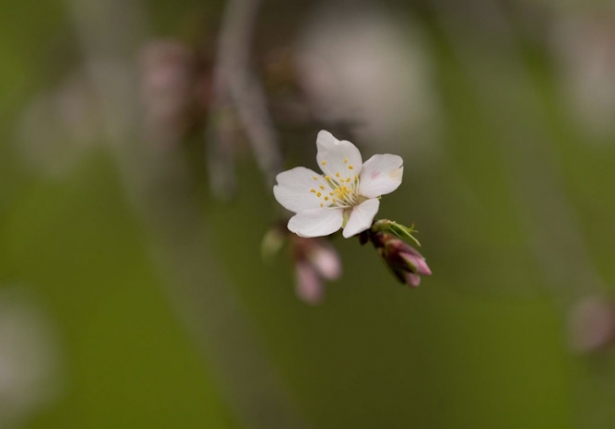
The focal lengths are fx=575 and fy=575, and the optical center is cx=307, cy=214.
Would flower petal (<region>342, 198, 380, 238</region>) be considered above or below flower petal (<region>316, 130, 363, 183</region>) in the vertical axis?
below

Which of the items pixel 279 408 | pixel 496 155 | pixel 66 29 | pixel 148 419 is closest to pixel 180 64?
pixel 66 29

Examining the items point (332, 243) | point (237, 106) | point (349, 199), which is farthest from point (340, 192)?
point (332, 243)

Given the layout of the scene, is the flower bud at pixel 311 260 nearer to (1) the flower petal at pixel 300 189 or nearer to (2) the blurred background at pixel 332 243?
(1) the flower petal at pixel 300 189

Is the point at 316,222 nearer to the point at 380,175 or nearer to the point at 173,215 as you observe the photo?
the point at 380,175

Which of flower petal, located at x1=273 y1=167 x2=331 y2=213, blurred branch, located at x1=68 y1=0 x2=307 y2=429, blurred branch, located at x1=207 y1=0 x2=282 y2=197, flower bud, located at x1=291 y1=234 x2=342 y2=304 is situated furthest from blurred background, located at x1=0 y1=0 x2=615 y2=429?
flower petal, located at x1=273 y1=167 x2=331 y2=213

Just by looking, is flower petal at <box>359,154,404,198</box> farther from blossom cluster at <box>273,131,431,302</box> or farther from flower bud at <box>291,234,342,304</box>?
flower bud at <box>291,234,342,304</box>

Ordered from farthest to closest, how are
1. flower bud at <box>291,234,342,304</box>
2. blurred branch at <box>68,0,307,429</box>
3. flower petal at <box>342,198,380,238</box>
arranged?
blurred branch at <box>68,0,307,429</box> → flower bud at <box>291,234,342,304</box> → flower petal at <box>342,198,380,238</box>

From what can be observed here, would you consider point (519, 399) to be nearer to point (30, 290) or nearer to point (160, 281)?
point (160, 281)

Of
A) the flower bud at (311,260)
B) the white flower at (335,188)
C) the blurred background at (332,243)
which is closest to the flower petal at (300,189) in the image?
the white flower at (335,188)
